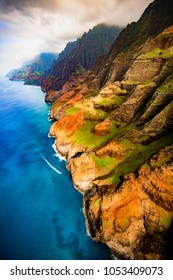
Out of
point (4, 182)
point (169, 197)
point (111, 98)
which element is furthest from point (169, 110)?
point (4, 182)

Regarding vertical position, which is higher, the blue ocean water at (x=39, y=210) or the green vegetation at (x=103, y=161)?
the green vegetation at (x=103, y=161)

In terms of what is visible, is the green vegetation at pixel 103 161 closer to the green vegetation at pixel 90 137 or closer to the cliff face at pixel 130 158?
the cliff face at pixel 130 158

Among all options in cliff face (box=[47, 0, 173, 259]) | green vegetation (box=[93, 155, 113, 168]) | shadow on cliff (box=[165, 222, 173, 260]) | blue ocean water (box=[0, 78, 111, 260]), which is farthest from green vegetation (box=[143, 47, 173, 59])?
shadow on cliff (box=[165, 222, 173, 260])

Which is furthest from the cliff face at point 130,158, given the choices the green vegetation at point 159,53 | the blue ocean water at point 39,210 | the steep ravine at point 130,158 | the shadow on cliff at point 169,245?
the blue ocean water at point 39,210

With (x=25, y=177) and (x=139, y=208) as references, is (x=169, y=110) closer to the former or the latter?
(x=139, y=208)

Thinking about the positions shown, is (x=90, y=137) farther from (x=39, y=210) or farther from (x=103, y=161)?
(x=39, y=210)

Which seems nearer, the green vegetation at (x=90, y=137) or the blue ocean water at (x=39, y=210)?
the blue ocean water at (x=39, y=210)

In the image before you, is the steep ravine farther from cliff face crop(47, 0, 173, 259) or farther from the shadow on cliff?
the shadow on cliff
